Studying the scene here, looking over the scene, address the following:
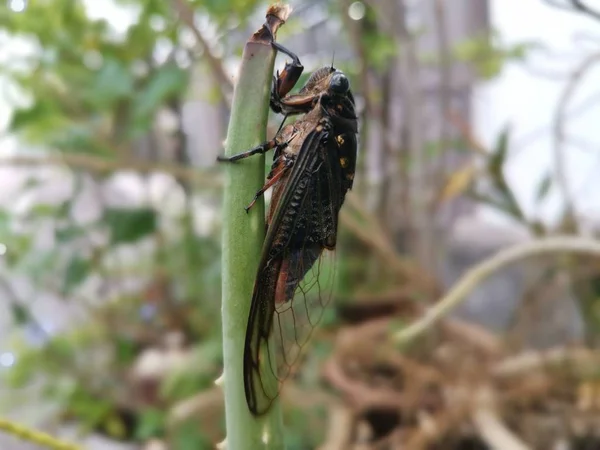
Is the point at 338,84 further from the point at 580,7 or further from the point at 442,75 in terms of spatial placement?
the point at 442,75

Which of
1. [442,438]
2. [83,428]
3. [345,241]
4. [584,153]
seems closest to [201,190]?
[345,241]

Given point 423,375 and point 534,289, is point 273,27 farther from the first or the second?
point 534,289

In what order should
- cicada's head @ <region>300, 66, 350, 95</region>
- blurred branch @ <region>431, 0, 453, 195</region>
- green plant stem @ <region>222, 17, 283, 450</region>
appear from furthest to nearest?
1. blurred branch @ <region>431, 0, 453, 195</region>
2. cicada's head @ <region>300, 66, 350, 95</region>
3. green plant stem @ <region>222, 17, 283, 450</region>

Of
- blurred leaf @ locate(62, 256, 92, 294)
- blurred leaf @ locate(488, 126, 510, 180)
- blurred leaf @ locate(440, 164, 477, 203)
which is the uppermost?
blurred leaf @ locate(488, 126, 510, 180)

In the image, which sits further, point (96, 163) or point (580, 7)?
point (96, 163)

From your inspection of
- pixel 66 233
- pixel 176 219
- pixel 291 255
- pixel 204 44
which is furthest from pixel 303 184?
pixel 176 219


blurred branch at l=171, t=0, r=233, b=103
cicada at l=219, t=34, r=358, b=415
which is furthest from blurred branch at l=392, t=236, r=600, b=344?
blurred branch at l=171, t=0, r=233, b=103

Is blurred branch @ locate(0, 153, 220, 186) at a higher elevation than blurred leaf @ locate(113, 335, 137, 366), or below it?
higher

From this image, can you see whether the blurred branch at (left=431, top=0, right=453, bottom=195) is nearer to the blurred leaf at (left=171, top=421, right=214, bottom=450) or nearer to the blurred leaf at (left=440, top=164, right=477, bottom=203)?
the blurred leaf at (left=440, top=164, right=477, bottom=203)
